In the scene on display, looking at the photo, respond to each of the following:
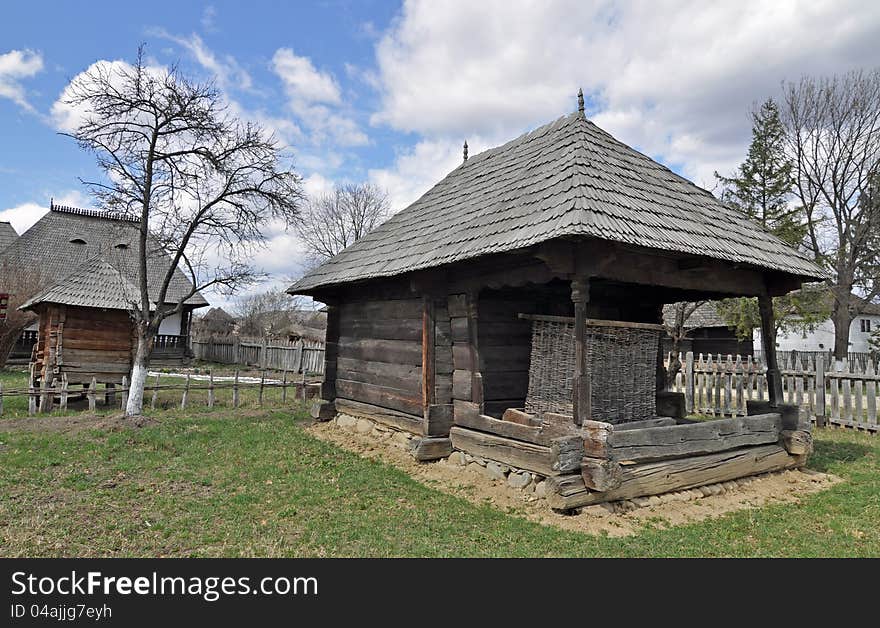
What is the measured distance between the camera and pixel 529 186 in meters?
7.00

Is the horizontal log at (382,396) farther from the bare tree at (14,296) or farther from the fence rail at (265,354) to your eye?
the bare tree at (14,296)

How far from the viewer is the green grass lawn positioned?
4578mm

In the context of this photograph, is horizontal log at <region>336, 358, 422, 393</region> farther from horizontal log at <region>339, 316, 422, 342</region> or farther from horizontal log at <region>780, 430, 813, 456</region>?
horizontal log at <region>780, 430, 813, 456</region>

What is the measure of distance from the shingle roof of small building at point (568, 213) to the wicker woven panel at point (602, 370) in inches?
52.4

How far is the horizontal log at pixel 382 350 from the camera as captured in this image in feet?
27.3

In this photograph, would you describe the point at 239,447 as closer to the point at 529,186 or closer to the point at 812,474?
the point at 529,186

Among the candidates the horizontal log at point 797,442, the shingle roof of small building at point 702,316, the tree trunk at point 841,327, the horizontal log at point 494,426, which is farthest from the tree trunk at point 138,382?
the tree trunk at point 841,327

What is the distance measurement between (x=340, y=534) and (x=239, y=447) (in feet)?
13.9

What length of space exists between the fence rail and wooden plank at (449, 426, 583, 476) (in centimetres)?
1474

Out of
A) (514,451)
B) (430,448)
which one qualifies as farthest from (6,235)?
(514,451)

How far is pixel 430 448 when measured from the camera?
7.43m

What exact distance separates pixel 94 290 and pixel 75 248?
60.4ft

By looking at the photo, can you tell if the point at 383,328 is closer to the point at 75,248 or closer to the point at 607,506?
the point at 607,506
